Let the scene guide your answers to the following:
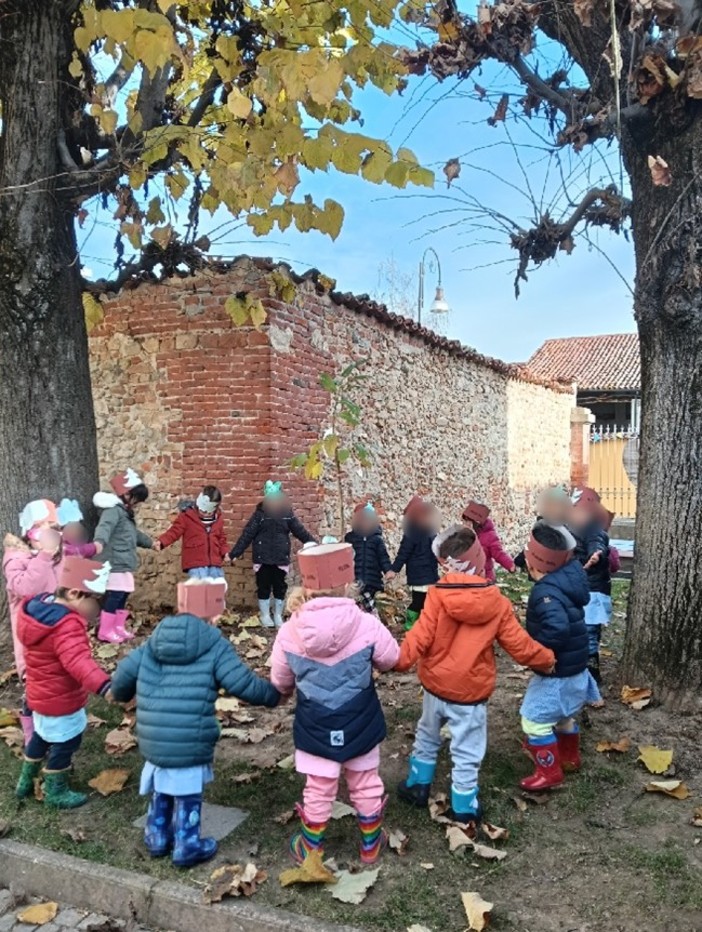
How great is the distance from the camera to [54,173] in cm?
588

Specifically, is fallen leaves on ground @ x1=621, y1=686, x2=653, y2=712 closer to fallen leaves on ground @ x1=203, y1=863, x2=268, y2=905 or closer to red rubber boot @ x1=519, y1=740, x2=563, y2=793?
red rubber boot @ x1=519, y1=740, x2=563, y2=793

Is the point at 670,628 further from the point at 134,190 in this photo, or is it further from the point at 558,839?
the point at 134,190

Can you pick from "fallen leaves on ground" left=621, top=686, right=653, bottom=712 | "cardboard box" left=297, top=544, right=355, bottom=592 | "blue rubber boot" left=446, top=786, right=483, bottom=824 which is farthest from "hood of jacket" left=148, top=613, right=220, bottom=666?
"fallen leaves on ground" left=621, top=686, right=653, bottom=712

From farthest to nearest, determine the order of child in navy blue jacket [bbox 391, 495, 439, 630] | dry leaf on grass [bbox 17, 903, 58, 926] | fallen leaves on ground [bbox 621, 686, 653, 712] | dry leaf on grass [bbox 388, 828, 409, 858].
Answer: child in navy blue jacket [bbox 391, 495, 439, 630], fallen leaves on ground [bbox 621, 686, 653, 712], dry leaf on grass [bbox 388, 828, 409, 858], dry leaf on grass [bbox 17, 903, 58, 926]

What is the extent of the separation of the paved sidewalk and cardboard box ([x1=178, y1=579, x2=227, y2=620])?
1310mm

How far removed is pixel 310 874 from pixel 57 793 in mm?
1566

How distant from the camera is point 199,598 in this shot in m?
3.32

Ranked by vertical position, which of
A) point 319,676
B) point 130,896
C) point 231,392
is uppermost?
point 231,392

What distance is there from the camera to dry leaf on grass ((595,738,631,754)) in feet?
14.3

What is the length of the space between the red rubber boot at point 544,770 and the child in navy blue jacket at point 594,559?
180 cm

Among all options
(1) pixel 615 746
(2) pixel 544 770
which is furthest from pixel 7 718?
(1) pixel 615 746

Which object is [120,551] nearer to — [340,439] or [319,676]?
[340,439]

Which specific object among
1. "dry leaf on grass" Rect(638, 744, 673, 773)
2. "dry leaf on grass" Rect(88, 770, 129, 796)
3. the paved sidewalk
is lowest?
the paved sidewalk

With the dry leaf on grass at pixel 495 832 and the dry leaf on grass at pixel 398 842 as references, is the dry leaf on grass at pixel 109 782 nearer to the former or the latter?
the dry leaf on grass at pixel 398 842
